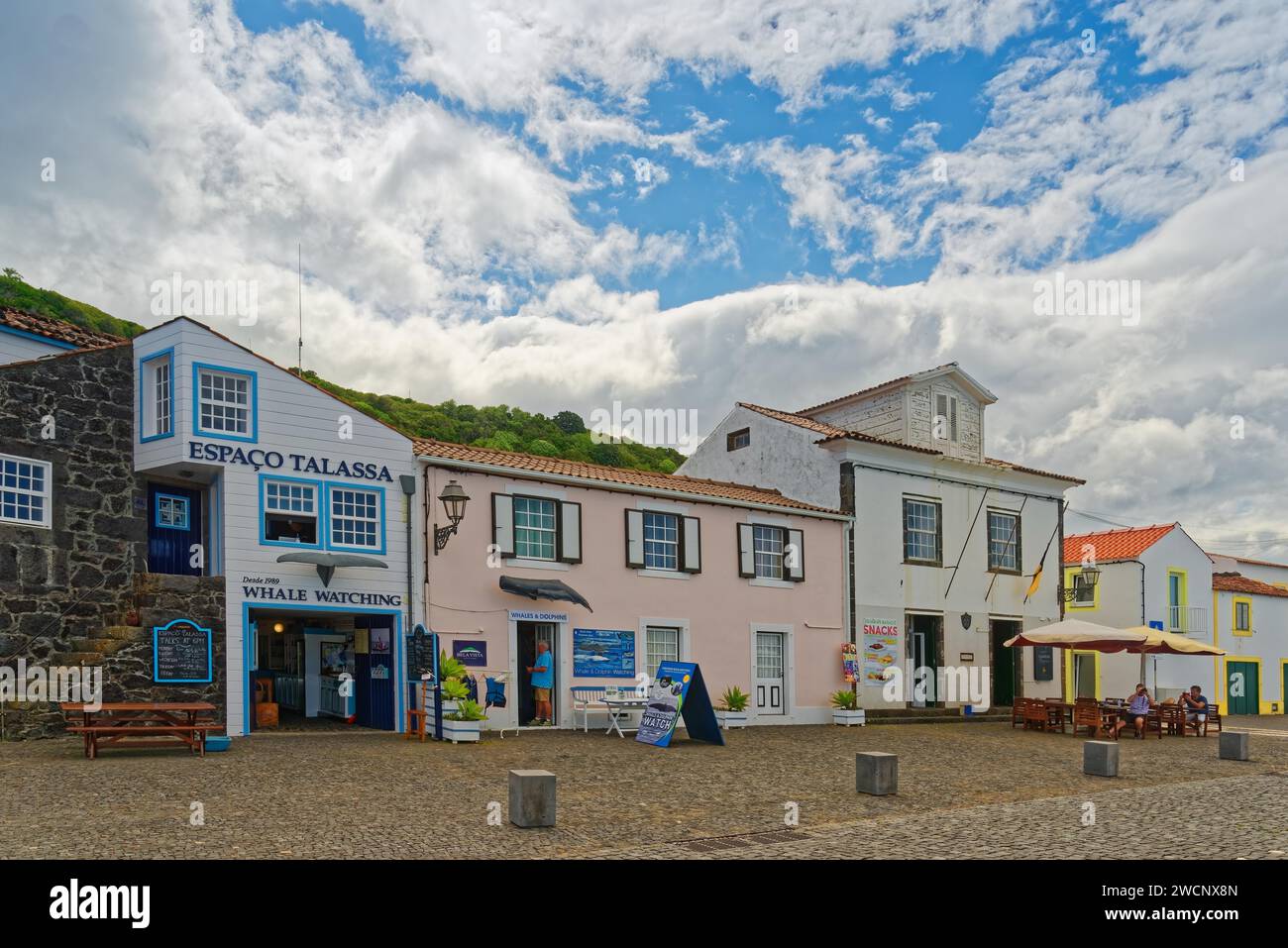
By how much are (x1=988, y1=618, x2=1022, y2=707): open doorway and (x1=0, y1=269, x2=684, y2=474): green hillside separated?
13.1 m

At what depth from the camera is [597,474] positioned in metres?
23.0

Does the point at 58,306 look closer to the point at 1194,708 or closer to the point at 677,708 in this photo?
the point at 677,708

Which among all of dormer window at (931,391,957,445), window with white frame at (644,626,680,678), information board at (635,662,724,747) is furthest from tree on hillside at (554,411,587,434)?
information board at (635,662,724,747)

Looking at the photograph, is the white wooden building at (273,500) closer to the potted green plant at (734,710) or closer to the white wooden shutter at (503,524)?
the white wooden shutter at (503,524)

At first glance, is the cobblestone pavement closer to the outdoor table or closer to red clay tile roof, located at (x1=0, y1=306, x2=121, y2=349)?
the outdoor table

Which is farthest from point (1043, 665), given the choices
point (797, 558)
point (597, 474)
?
point (597, 474)

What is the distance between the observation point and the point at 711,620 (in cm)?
2397

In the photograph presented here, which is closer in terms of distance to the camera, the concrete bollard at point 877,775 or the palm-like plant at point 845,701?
the concrete bollard at point 877,775

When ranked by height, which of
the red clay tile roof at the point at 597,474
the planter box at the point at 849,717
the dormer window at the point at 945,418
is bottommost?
the planter box at the point at 849,717

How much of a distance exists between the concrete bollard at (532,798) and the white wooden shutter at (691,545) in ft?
44.7

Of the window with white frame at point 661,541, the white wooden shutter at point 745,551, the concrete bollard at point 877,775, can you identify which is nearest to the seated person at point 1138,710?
the white wooden shutter at point 745,551

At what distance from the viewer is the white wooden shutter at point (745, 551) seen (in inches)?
968

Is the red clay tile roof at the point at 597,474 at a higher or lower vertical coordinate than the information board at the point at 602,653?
higher

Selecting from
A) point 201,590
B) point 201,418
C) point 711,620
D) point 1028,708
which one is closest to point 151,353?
point 201,418
